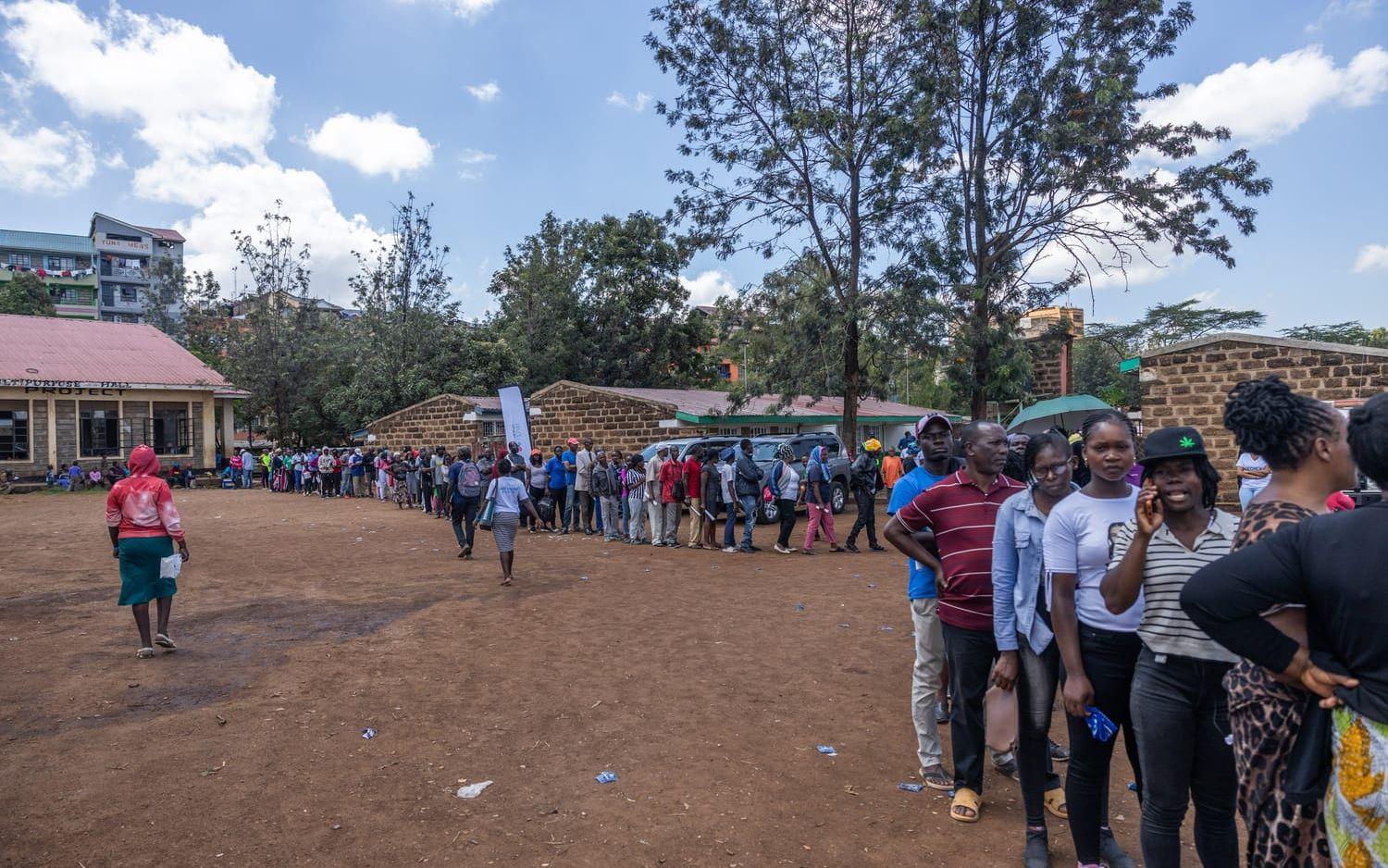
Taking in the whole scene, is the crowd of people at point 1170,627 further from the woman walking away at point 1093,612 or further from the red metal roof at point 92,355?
the red metal roof at point 92,355

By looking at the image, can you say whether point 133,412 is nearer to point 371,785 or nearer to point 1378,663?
point 371,785

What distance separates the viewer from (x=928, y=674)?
13.7 ft

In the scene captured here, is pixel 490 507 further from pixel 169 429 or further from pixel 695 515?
pixel 169 429

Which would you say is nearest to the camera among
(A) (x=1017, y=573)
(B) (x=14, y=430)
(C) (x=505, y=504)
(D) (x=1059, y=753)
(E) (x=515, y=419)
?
(A) (x=1017, y=573)

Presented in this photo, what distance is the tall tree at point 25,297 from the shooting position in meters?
43.7

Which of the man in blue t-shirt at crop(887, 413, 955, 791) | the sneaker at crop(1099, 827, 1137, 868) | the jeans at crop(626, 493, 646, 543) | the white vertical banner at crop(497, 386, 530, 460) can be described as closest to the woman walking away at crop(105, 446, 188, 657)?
the man in blue t-shirt at crop(887, 413, 955, 791)

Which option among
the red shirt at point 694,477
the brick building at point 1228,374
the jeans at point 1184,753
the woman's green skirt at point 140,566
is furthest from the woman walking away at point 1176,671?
the brick building at point 1228,374

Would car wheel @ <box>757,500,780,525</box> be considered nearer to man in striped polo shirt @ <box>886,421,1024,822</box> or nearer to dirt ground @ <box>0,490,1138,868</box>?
dirt ground @ <box>0,490,1138,868</box>

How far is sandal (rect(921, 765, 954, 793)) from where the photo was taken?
4.20m

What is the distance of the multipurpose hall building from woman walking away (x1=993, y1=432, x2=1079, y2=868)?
3153 cm

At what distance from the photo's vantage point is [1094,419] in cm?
324

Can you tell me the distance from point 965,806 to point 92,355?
3422 centimetres

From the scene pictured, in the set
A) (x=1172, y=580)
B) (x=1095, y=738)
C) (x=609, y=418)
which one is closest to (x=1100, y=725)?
(x=1095, y=738)

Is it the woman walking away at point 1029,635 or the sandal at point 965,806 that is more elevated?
the woman walking away at point 1029,635
